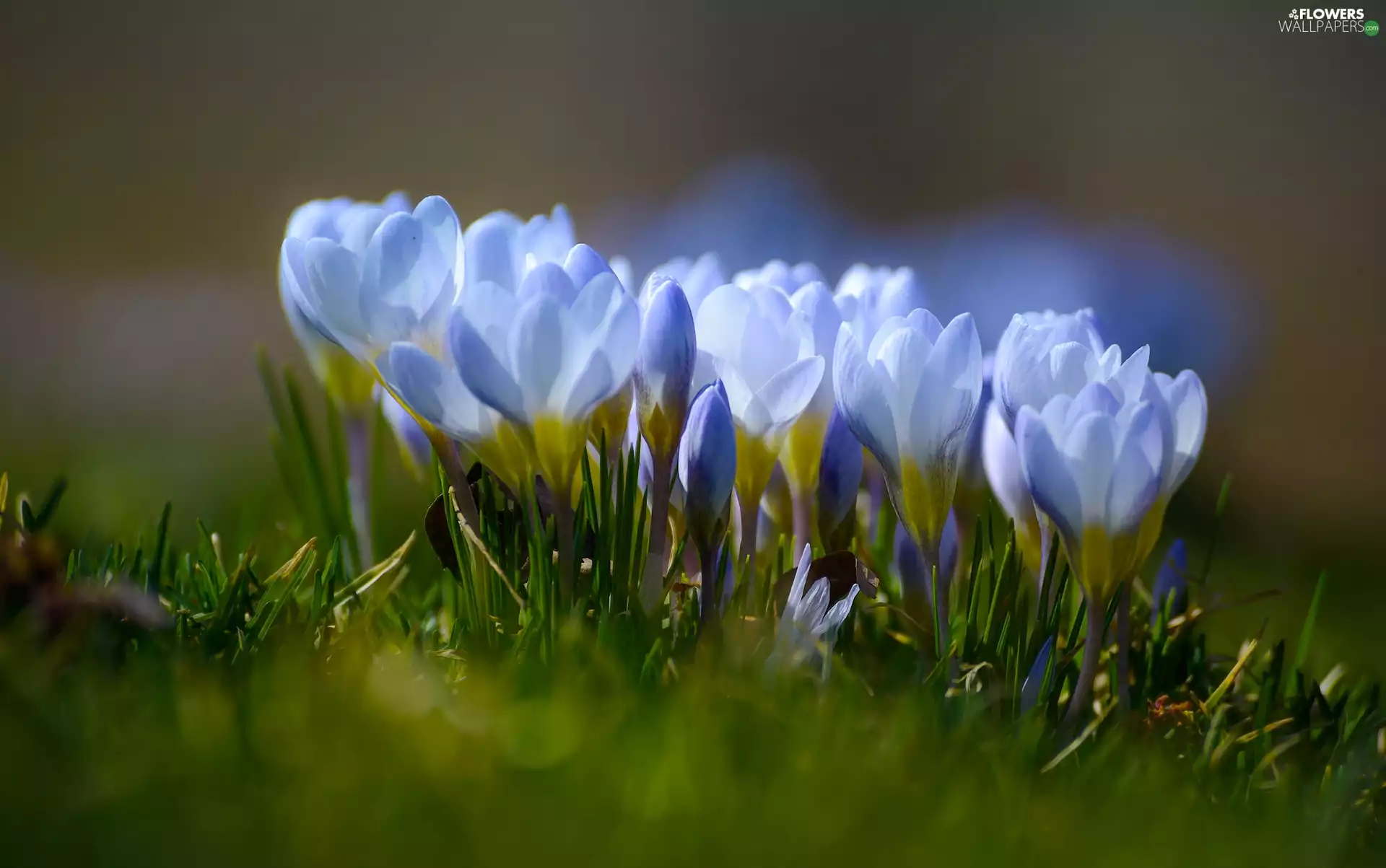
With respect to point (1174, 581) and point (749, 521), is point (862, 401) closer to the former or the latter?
point (749, 521)

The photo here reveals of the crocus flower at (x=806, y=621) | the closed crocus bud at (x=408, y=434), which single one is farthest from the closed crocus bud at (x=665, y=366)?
the closed crocus bud at (x=408, y=434)

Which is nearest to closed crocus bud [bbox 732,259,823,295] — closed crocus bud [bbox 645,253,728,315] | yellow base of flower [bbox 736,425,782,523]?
closed crocus bud [bbox 645,253,728,315]

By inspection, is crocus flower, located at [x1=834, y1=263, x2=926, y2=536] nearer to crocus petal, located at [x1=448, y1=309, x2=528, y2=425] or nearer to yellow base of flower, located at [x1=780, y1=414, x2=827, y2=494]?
yellow base of flower, located at [x1=780, y1=414, x2=827, y2=494]

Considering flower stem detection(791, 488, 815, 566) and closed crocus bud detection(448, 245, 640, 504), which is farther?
flower stem detection(791, 488, 815, 566)

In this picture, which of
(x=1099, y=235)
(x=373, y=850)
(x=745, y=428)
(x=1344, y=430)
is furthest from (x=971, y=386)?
(x=1344, y=430)

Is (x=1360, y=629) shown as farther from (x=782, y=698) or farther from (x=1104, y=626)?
(x=782, y=698)

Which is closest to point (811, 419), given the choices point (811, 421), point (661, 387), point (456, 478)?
point (811, 421)
